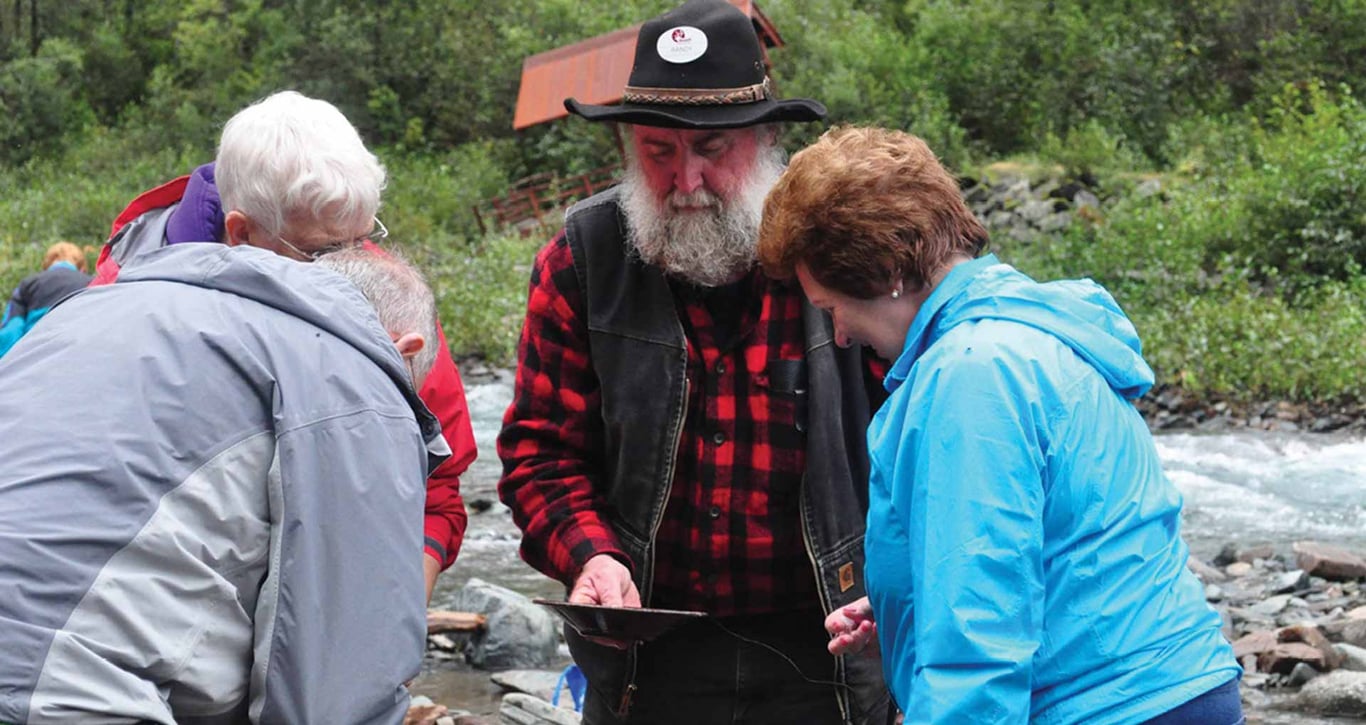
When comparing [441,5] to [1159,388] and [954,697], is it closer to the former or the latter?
[1159,388]

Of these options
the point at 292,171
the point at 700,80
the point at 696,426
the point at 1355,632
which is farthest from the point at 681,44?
the point at 1355,632

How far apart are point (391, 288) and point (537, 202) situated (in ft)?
88.1

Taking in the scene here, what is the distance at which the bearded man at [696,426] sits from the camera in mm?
3014

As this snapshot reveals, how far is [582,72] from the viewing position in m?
27.2

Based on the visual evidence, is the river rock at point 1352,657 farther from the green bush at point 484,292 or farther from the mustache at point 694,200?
the green bush at point 484,292

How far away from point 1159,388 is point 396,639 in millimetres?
13782

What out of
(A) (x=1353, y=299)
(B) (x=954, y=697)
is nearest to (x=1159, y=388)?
(A) (x=1353, y=299)

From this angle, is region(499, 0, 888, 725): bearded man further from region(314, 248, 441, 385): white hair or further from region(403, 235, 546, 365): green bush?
region(403, 235, 546, 365): green bush

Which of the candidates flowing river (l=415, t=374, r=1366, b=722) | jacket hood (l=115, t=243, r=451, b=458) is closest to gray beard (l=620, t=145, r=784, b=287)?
jacket hood (l=115, t=243, r=451, b=458)

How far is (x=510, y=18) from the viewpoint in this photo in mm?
40250

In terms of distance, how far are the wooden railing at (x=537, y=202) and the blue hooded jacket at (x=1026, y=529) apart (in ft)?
84.6

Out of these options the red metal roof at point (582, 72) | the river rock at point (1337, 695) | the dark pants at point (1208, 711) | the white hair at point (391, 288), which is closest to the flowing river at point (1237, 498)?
the river rock at point (1337, 695)

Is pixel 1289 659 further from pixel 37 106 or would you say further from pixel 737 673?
pixel 37 106

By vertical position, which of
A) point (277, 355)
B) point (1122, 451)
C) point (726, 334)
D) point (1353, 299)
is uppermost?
point (277, 355)
